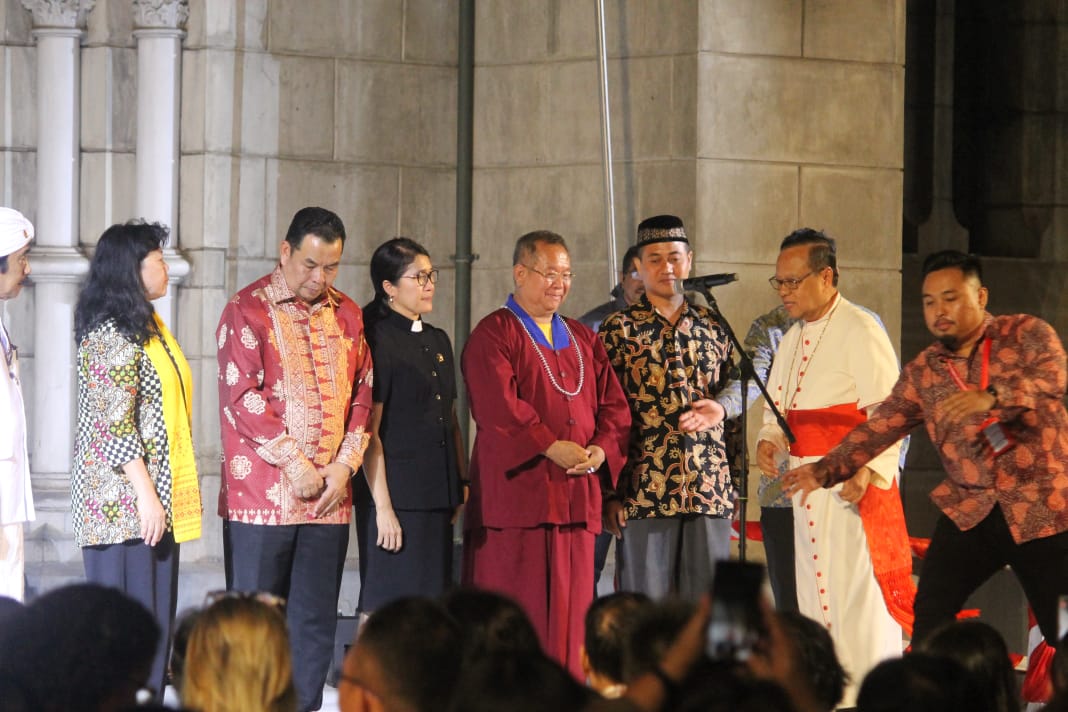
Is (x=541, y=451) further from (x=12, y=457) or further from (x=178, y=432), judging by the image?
(x=12, y=457)

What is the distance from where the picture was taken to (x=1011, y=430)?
4664 millimetres

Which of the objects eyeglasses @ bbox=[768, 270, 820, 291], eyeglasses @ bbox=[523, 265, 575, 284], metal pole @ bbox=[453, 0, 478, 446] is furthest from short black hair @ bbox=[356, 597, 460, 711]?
metal pole @ bbox=[453, 0, 478, 446]

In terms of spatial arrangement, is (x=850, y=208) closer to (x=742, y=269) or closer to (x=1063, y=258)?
(x=742, y=269)

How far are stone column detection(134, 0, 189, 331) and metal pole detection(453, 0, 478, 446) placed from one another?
4.12ft

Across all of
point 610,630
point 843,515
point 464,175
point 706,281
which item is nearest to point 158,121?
point 464,175

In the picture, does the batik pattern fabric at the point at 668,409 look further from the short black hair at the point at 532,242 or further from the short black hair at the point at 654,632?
the short black hair at the point at 654,632

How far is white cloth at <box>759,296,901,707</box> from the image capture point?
217 inches

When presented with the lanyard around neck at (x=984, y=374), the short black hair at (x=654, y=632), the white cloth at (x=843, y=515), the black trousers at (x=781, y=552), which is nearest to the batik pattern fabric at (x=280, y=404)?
the white cloth at (x=843, y=515)

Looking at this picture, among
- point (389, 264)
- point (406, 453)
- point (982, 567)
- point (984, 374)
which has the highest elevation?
point (389, 264)

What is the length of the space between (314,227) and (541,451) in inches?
41.4

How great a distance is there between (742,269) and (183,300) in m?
2.42

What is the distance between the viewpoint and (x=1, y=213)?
16.6 feet

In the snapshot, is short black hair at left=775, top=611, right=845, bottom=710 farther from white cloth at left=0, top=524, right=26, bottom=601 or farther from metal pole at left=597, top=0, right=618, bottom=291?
metal pole at left=597, top=0, right=618, bottom=291

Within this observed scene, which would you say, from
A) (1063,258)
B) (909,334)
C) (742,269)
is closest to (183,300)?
Answer: (742,269)
